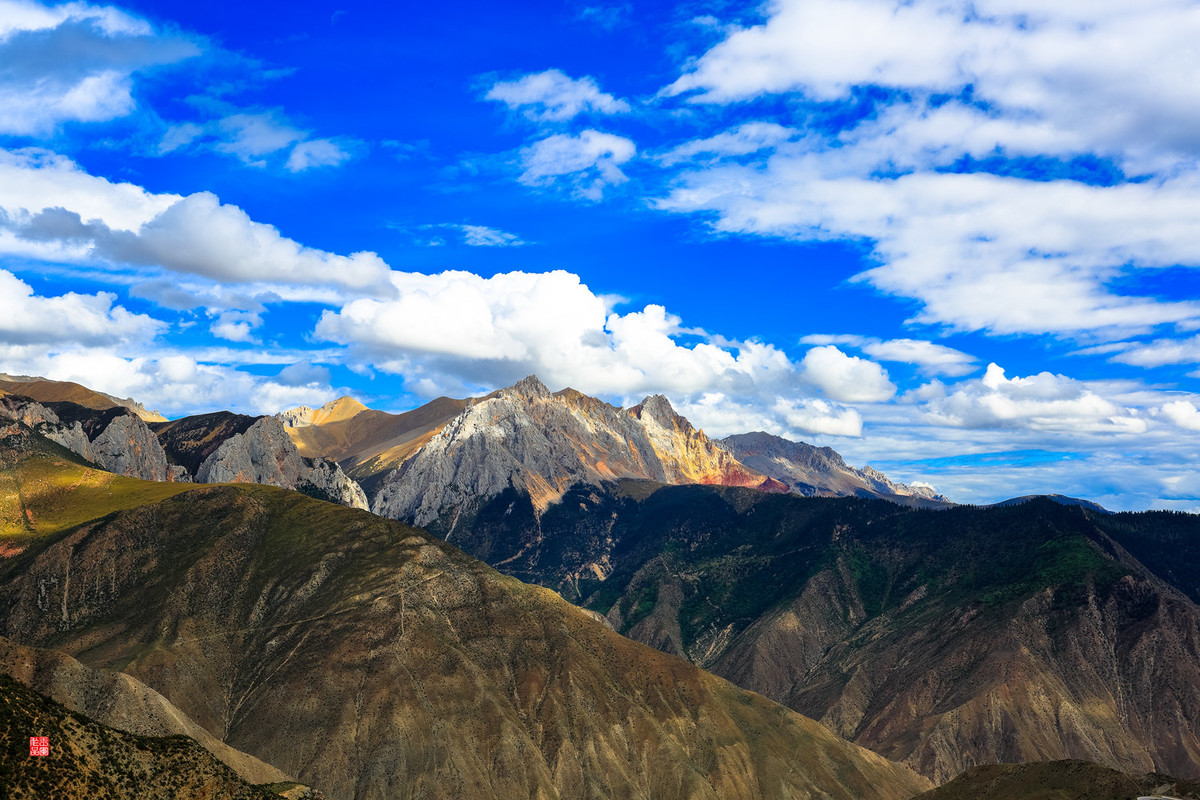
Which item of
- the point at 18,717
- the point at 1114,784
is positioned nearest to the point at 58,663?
the point at 18,717

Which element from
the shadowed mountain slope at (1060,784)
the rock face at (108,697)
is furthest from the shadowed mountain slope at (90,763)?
the shadowed mountain slope at (1060,784)

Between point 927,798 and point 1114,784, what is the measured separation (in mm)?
43998

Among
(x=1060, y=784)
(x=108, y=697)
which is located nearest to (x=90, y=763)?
(x=108, y=697)

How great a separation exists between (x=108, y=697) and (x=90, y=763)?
62492 mm

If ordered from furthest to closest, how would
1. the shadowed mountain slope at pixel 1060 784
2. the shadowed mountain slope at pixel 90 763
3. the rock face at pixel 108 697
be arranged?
1. the rock face at pixel 108 697
2. the shadowed mountain slope at pixel 1060 784
3. the shadowed mountain slope at pixel 90 763

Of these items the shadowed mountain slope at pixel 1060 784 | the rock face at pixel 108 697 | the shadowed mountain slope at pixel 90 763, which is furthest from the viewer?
the rock face at pixel 108 697

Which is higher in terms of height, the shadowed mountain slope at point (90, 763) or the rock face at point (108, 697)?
the shadowed mountain slope at point (90, 763)

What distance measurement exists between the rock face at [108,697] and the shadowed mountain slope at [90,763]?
34462mm

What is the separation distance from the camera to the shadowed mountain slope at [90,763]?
108 metres

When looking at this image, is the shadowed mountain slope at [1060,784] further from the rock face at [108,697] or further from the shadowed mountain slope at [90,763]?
the rock face at [108,697]

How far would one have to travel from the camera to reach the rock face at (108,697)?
166375 millimetres

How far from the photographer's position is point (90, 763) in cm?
11650

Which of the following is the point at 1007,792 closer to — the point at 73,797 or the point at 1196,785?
the point at 1196,785

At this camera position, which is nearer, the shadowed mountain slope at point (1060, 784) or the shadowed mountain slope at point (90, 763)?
the shadowed mountain slope at point (90, 763)
